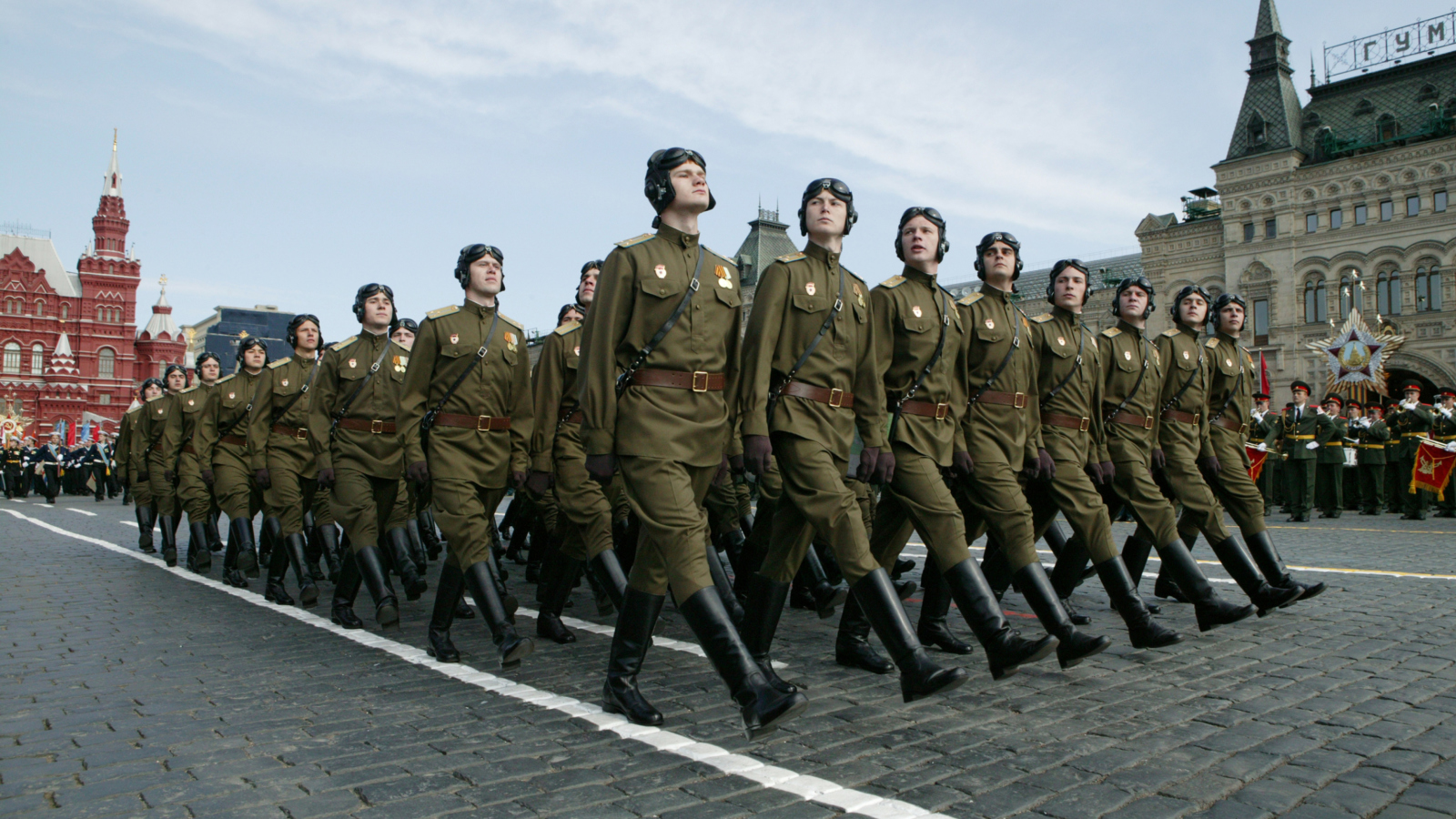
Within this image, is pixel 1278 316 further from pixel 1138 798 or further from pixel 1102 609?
pixel 1138 798

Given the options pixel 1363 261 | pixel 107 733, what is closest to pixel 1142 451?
pixel 107 733

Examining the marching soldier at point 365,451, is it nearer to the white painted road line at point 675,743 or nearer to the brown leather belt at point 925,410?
the white painted road line at point 675,743

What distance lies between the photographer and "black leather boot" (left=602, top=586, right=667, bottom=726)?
4.21 metres

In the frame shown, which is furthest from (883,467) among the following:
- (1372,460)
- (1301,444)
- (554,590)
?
(1372,460)

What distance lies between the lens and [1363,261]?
42.6 meters

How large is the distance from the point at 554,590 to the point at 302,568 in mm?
2640

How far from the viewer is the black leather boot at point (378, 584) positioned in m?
6.25

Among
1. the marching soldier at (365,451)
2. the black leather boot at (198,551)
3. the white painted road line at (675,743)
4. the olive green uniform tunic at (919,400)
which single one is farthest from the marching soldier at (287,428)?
the olive green uniform tunic at (919,400)

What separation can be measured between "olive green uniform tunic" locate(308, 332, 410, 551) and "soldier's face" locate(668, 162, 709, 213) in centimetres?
272

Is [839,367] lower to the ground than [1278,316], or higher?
lower

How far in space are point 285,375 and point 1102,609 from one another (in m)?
6.39

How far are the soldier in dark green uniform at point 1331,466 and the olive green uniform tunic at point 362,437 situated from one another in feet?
50.0

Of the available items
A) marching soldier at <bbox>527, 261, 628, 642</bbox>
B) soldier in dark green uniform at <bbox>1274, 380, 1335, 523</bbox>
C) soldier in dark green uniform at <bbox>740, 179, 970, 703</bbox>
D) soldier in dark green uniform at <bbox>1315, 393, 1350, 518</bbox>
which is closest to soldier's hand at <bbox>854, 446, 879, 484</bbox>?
soldier in dark green uniform at <bbox>740, 179, 970, 703</bbox>

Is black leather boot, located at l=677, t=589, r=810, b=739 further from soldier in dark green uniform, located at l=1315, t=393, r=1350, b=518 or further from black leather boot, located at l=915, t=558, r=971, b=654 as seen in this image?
soldier in dark green uniform, located at l=1315, t=393, r=1350, b=518
